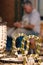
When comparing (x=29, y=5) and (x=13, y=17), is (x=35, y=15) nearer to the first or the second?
(x=29, y=5)

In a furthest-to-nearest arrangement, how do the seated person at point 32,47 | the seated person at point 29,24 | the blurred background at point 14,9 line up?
the blurred background at point 14,9
the seated person at point 29,24
the seated person at point 32,47

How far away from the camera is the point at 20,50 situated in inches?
95.4

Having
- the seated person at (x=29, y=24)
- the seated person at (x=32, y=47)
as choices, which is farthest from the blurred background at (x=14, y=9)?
the seated person at (x=32, y=47)

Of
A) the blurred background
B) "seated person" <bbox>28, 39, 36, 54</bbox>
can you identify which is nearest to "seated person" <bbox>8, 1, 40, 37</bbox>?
the blurred background

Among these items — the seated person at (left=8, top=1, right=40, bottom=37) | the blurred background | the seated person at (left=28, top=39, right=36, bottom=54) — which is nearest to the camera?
the seated person at (left=28, top=39, right=36, bottom=54)

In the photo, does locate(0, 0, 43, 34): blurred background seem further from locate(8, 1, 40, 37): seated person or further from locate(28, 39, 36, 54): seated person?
locate(28, 39, 36, 54): seated person

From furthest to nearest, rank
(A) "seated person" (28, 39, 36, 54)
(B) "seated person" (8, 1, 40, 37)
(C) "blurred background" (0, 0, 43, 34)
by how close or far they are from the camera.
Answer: (C) "blurred background" (0, 0, 43, 34) → (B) "seated person" (8, 1, 40, 37) → (A) "seated person" (28, 39, 36, 54)

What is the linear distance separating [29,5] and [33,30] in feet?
1.26

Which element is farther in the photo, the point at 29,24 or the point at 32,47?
the point at 29,24

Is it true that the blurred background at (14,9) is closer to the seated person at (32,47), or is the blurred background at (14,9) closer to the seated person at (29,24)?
the seated person at (29,24)

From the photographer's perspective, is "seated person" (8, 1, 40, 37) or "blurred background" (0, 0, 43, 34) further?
"blurred background" (0, 0, 43, 34)

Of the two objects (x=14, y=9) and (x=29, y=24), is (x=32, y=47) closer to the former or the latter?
(x=29, y=24)

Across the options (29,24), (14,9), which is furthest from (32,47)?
(14,9)

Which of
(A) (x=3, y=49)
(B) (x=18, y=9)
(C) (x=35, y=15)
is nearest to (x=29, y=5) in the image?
(C) (x=35, y=15)
